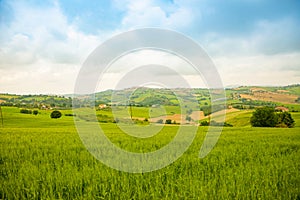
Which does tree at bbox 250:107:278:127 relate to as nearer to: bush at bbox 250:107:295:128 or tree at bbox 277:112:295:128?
Answer: bush at bbox 250:107:295:128

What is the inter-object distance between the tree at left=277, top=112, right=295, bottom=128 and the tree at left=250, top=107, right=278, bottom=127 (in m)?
0.85

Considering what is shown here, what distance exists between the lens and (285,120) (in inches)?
1729

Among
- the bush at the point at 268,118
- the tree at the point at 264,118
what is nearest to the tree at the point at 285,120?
the bush at the point at 268,118

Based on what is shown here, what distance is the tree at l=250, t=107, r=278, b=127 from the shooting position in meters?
45.5

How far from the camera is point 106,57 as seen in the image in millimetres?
8484

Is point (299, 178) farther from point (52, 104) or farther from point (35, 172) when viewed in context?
point (52, 104)

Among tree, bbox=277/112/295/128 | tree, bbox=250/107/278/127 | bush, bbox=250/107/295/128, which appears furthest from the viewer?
tree, bbox=250/107/278/127

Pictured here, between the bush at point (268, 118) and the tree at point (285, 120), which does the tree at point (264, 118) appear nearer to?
the bush at point (268, 118)

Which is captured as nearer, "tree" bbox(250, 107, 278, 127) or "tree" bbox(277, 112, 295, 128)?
"tree" bbox(277, 112, 295, 128)

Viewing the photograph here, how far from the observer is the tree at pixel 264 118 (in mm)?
45500

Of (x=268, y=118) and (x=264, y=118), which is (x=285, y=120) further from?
(x=264, y=118)

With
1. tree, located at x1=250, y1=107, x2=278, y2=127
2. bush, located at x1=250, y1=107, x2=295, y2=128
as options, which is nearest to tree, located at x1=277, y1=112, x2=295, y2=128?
bush, located at x1=250, y1=107, x2=295, y2=128

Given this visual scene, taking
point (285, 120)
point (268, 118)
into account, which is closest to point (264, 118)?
point (268, 118)

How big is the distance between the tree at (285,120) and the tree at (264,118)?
33.5 inches
